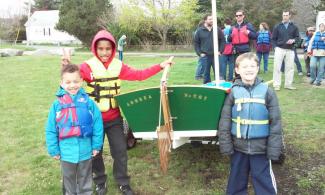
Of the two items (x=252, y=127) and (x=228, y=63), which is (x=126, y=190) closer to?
(x=252, y=127)

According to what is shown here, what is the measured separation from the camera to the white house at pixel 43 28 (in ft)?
198

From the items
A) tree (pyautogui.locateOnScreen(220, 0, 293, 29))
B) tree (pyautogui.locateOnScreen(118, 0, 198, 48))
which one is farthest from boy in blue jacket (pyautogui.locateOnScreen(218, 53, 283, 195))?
tree (pyautogui.locateOnScreen(118, 0, 198, 48))

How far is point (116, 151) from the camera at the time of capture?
428cm

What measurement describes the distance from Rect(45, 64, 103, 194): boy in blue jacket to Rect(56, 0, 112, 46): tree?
31.4m

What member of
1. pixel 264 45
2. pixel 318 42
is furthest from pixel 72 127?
pixel 264 45

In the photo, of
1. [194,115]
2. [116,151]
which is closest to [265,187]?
[194,115]

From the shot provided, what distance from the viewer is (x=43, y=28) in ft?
202

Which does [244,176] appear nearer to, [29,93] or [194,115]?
[194,115]

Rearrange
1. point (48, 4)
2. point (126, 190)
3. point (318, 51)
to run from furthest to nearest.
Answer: point (48, 4) → point (318, 51) → point (126, 190)

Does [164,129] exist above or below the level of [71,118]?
below

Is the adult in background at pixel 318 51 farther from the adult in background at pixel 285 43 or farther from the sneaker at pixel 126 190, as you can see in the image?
the sneaker at pixel 126 190

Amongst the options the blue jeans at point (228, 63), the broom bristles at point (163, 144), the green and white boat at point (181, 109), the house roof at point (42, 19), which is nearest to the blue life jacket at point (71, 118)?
the green and white boat at point (181, 109)

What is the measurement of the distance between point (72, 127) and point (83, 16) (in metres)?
32.5

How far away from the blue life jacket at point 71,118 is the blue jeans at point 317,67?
8609mm
